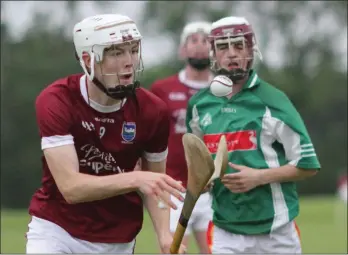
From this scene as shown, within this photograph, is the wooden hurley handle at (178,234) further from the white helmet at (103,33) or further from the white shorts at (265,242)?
the white shorts at (265,242)

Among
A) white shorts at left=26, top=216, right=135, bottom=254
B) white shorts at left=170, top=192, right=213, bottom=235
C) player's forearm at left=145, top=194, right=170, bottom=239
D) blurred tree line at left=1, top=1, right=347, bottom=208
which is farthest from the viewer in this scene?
blurred tree line at left=1, top=1, right=347, bottom=208

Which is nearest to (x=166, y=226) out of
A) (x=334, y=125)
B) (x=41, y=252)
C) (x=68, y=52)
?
(x=41, y=252)

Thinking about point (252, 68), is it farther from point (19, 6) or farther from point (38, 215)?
point (19, 6)

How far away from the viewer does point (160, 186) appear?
13.2 feet

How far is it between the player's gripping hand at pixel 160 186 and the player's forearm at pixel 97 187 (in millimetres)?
47

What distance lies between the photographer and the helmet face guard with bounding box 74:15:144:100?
180 inches

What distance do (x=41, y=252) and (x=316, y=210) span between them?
1611 centimetres

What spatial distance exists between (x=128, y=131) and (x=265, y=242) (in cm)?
133

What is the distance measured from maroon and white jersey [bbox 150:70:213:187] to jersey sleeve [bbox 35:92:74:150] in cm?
305

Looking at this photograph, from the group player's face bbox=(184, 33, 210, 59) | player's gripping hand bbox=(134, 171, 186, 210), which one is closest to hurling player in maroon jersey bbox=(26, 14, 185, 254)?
player's gripping hand bbox=(134, 171, 186, 210)

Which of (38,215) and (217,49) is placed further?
(217,49)

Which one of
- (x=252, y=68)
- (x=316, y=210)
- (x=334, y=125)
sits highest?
(x=252, y=68)

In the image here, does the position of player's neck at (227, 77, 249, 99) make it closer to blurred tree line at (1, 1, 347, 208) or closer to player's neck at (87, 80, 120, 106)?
player's neck at (87, 80, 120, 106)

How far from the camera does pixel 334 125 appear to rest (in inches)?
1140
